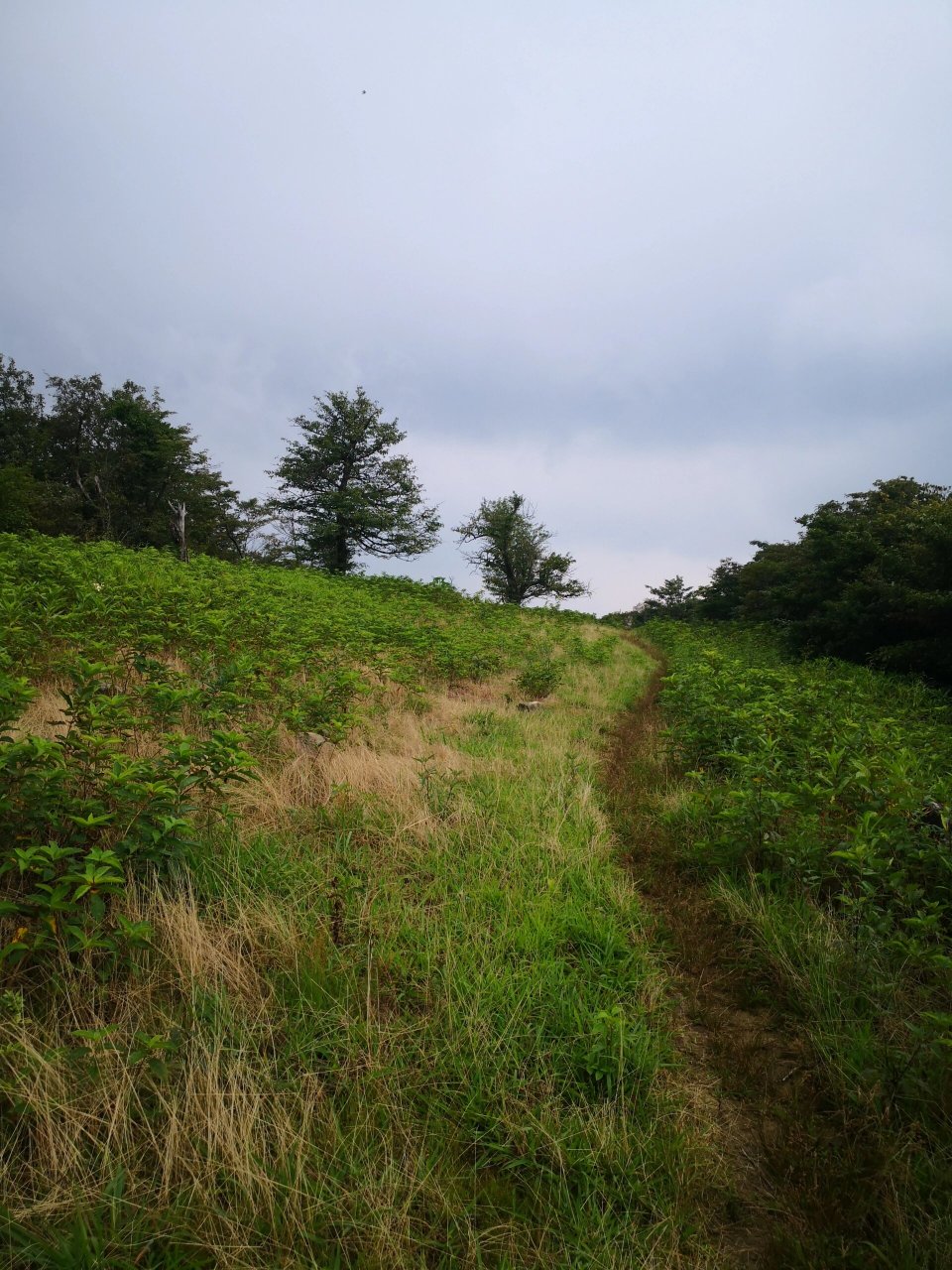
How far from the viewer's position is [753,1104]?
227 cm

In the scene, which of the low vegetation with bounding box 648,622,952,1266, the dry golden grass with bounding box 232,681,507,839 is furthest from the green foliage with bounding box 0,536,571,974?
the low vegetation with bounding box 648,622,952,1266

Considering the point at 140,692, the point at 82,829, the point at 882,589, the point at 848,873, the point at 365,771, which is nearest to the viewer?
the point at 82,829

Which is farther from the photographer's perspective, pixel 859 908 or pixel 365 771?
pixel 365 771

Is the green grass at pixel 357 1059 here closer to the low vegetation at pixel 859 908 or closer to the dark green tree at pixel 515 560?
the low vegetation at pixel 859 908

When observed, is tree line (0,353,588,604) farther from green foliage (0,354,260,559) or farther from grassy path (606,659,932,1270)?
grassy path (606,659,932,1270)

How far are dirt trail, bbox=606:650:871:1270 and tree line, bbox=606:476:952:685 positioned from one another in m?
10.2

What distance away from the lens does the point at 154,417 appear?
29.6m

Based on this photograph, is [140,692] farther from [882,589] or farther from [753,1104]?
[882,589]

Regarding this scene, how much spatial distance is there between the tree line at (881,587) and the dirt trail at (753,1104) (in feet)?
33.5

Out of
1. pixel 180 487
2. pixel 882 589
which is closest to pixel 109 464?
pixel 180 487

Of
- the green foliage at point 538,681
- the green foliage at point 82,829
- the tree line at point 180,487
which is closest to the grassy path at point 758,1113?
the green foliage at point 82,829

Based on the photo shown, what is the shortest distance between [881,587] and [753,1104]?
12844 mm

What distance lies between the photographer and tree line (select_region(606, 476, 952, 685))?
10.4 metres

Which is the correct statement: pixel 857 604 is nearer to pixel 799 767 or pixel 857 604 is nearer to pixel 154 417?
pixel 799 767
